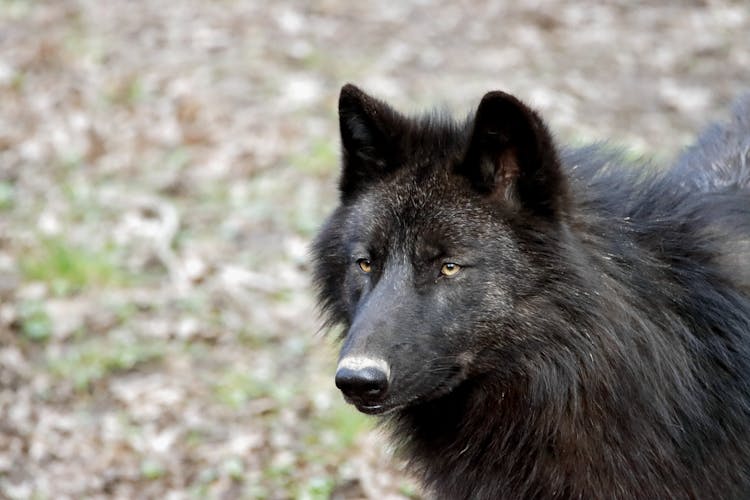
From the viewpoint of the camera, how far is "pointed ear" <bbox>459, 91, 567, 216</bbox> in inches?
149

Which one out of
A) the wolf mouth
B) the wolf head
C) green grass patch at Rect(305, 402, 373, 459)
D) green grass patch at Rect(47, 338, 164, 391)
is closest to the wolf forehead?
the wolf head

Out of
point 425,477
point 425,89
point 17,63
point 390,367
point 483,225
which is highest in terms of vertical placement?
point 483,225

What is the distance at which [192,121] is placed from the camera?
33.5 feet

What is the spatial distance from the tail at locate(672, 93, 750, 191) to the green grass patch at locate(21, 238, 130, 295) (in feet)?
14.9

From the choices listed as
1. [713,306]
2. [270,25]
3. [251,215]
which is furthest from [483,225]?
[270,25]

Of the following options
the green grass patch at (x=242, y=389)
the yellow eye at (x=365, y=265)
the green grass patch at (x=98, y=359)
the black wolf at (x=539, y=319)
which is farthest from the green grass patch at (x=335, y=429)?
the yellow eye at (x=365, y=265)

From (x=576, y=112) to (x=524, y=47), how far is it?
169 cm

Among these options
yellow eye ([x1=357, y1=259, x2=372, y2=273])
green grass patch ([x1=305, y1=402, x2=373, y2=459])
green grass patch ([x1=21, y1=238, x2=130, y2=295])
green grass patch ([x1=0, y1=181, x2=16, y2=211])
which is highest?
yellow eye ([x1=357, y1=259, x2=372, y2=273])

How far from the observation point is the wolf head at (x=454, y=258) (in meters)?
3.79

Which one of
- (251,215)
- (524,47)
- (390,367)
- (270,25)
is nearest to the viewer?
(390,367)

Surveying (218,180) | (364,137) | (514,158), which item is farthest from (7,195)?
(514,158)

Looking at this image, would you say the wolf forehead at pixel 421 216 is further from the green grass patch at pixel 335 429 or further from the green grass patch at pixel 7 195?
the green grass patch at pixel 7 195

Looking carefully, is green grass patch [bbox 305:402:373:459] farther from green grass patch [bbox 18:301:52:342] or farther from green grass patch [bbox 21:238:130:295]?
green grass patch [bbox 21:238:130:295]

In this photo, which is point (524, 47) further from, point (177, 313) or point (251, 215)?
point (177, 313)
